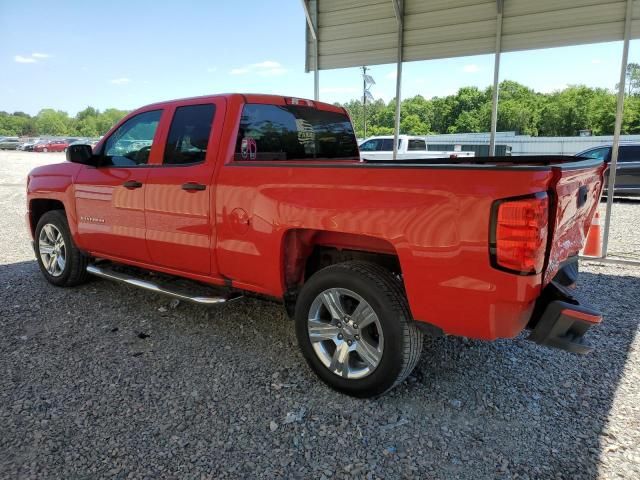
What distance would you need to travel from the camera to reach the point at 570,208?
9.11 feet

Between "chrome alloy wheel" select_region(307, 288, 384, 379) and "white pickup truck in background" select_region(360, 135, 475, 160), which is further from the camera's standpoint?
"white pickup truck in background" select_region(360, 135, 475, 160)

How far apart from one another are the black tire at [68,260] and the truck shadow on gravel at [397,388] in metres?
0.35

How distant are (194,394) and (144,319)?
1520 mm

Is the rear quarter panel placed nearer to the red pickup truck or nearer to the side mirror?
the red pickup truck

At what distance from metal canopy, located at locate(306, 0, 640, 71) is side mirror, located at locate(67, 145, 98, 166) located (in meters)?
5.30

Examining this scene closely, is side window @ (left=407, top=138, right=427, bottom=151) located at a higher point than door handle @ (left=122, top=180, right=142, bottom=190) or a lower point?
higher

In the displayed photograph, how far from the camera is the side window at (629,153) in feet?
45.3

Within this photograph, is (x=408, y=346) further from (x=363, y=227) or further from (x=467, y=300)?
(x=363, y=227)

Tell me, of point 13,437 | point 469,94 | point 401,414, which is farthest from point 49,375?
point 469,94

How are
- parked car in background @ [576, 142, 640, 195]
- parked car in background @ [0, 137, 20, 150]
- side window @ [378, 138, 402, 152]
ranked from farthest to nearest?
1. parked car in background @ [0, 137, 20, 150]
2. side window @ [378, 138, 402, 152]
3. parked car in background @ [576, 142, 640, 195]

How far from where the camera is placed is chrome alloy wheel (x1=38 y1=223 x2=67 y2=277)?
522 centimetres

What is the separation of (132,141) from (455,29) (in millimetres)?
5656

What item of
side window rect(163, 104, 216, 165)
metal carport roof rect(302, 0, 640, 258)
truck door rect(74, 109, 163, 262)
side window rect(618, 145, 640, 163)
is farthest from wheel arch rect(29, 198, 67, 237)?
side window rect(618, 145, 640, 163)

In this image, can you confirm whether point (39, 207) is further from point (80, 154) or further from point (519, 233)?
point (519, 233)
